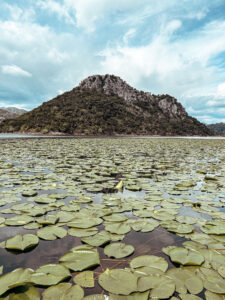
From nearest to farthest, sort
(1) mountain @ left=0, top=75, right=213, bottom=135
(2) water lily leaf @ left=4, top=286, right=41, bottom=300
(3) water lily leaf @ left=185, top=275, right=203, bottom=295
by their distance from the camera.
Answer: (2) water lily leaf @ left=4, top=286, right=41, bottom=300 < (3) water lily leaf @ left=185, top=275, right=203, bottom=295 < (1) mountain @ left=0, top=75, right=213, bottom=135

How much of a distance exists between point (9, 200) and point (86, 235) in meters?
2.04

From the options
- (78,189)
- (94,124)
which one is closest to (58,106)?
(94,124)

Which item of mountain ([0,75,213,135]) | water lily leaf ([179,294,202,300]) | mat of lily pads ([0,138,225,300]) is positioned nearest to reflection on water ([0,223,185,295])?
mat of lily pads ([0,138,225,300])

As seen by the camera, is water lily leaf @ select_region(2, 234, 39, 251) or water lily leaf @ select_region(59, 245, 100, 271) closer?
water lily leaf @ select_region(59, 245, 100, 271)

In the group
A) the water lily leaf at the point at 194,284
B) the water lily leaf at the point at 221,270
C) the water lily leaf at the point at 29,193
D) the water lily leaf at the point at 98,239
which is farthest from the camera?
the water lily leaf at the point at 29,193

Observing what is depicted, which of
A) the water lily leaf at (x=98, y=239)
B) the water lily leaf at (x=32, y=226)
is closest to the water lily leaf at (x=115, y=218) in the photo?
the water lily leaf at (x=98, y=239)

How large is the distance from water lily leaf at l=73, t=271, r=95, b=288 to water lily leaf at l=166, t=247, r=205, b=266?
89 cm

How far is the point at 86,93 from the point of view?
10544 centimetres

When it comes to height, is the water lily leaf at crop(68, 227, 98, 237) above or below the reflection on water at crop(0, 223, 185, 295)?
above

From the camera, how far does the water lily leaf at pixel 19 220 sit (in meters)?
2.63

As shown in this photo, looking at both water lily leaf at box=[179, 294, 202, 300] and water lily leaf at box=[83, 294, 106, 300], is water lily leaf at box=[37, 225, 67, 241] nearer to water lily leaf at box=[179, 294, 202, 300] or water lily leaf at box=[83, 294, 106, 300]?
water lily leaf at box=[83, 294, 106, 300]

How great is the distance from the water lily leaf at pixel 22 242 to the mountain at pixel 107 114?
65580 millimetres

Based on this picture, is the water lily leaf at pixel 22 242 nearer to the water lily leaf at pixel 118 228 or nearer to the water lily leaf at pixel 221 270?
the water lily leaf at pixel 118 228

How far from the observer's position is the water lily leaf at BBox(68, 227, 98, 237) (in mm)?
2410
